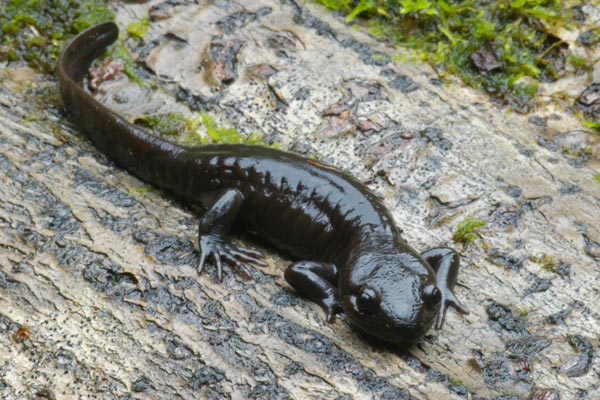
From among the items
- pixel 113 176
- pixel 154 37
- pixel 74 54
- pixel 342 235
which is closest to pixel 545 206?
pixel 342 235

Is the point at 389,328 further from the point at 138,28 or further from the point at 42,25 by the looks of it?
the point at 42,25

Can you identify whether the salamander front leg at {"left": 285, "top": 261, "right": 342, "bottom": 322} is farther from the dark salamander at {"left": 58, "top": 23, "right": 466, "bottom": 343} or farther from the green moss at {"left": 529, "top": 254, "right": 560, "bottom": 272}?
the green moss at {"left": 529, "top": 254, "right": 560, "bottom": 272}

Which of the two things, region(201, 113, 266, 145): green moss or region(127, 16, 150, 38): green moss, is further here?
region(127, 16, 150, 38): green moss

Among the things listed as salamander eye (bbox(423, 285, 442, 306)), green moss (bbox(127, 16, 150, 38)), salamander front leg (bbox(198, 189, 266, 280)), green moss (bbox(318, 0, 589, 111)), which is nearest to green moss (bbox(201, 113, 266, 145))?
salamander front leg (bbox(198, 189, 266, 280))

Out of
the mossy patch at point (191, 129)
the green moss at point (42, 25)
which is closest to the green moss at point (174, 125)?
the mossy patch at point (191, 129)

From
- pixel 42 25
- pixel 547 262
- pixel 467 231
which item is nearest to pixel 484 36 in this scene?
pixel 467 231

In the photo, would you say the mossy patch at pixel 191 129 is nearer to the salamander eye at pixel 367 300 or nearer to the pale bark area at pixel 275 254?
the pale bark area at pixel 275 254

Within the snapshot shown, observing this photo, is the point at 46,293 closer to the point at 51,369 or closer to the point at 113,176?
the point at 51,369
